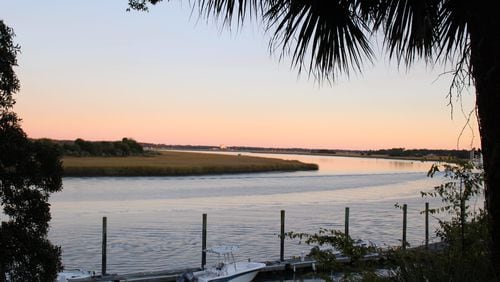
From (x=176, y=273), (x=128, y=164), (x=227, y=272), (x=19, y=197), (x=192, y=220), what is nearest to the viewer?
(x=19, y=197)

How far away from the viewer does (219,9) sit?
15.2 ft

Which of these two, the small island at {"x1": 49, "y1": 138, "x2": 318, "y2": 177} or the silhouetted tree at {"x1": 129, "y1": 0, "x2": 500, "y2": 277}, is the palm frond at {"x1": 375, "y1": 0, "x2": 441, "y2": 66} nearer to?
the silhouetted tree at {"x1": 129, "y1": 0, "x2": 500, "y2": 277}

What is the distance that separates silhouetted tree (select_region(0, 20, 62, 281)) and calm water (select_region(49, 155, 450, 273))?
15.1m

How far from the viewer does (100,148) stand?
404ft

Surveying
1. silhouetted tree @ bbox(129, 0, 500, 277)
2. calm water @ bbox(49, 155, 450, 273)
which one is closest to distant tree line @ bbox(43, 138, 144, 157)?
calm water @ bbox(49, 155, 450, 273)

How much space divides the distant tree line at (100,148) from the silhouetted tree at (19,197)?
106849mm

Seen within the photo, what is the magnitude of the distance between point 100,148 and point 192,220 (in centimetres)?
8961

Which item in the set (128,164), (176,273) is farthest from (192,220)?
(128,164)

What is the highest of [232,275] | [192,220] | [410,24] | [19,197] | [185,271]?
[410,24]

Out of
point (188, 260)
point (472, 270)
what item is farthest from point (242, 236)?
point (472, 270)

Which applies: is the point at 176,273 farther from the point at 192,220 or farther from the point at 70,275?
the point at 192,220

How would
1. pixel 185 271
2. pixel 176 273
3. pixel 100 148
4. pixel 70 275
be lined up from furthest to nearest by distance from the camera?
pixel 100 148
pixel 176 273
pixel 185 271
pixel 70 275

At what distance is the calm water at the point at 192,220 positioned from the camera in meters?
26.4

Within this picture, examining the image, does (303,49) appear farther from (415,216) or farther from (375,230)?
(415,216)
